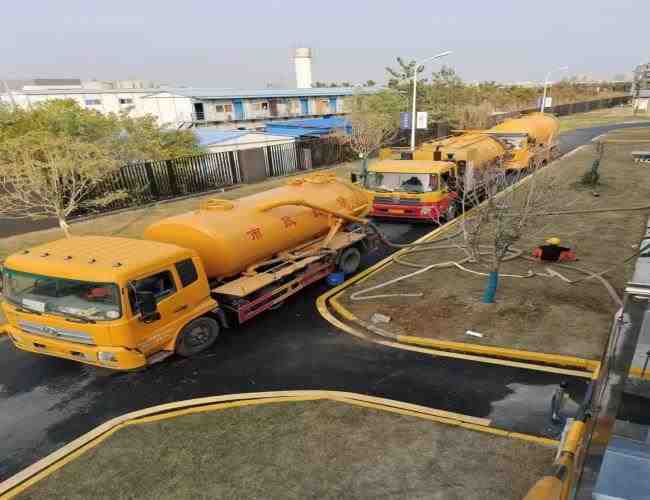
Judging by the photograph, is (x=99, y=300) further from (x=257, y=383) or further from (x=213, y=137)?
(x=213, y=137)

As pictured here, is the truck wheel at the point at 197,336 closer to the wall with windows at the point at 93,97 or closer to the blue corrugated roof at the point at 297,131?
the blue corrugated roof at the point at 297,131

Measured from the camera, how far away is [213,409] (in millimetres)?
7754

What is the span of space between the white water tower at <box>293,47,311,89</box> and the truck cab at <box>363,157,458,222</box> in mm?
99221

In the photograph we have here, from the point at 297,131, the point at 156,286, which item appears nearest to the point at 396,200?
the point at 156,286

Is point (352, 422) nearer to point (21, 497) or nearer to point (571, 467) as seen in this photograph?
point (571, 467)

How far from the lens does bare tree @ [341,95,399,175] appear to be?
29.6 meters

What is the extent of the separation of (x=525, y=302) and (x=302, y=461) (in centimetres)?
710

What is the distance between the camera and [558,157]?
31875 millimetres

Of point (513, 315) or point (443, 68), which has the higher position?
point (443, 68)

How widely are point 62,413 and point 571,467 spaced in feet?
26.1

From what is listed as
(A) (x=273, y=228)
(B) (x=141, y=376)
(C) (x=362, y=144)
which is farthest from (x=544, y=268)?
(C) (x=362, y=144)

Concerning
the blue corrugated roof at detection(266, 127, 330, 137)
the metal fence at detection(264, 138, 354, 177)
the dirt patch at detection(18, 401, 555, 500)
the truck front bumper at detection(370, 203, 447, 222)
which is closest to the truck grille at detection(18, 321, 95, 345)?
the dirt patch at detection(18, 401, 555, 500)

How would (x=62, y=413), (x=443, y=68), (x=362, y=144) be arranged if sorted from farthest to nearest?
1. (x=443, y=68)
2. (x=362, y=144)
3. (x=62, y=413)

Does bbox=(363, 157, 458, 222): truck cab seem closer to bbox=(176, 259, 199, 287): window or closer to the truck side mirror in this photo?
bbox=(176, 259, 199, 287): window
